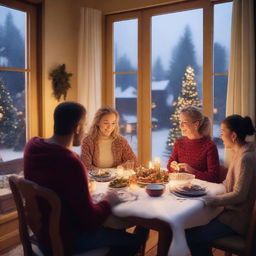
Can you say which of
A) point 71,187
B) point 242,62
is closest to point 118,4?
point 242,62

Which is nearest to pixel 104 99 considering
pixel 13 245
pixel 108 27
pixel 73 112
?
pixel 108 27

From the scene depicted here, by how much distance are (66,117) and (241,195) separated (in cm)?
107

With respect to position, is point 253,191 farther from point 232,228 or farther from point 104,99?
point 104,99

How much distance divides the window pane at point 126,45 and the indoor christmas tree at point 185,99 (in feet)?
2.18

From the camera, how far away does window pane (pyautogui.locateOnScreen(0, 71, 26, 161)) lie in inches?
126

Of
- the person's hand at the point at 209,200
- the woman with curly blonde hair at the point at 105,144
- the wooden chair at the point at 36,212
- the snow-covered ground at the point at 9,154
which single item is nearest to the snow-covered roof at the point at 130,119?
the woman with curly blonde hair at the point at 105,144

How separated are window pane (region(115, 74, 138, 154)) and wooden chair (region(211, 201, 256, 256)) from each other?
2128 millimetres

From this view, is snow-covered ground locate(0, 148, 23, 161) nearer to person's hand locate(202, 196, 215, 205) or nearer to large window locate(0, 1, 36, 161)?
large window locate(0, 1, 36, 161)

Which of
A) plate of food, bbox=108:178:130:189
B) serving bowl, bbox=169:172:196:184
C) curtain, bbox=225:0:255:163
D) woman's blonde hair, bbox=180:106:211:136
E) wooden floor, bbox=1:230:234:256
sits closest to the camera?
plate of food, bbox=108:178:130:189

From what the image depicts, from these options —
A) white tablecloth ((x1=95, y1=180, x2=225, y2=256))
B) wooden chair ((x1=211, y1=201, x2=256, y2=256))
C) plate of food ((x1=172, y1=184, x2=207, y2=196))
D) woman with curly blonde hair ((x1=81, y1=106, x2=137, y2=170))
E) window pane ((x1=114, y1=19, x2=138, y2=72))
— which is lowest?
wooden chair ((x1=211, y1=201, x2=256, y2=256))

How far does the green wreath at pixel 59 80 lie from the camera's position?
3654mm

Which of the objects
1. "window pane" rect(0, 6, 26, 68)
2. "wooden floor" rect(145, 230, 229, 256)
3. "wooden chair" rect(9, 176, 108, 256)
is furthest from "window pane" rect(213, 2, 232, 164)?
"wooden chair" rect(9, 176, 108, 256)

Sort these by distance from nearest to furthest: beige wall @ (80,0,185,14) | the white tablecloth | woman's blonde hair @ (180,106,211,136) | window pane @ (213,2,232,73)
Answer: the white tablecloth → woman's blonde hair @ (180,106,211,136) → window pane @ (213,2,232,73) → beige wall @ (80,0,185,14)

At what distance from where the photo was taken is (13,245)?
9.71 ft
